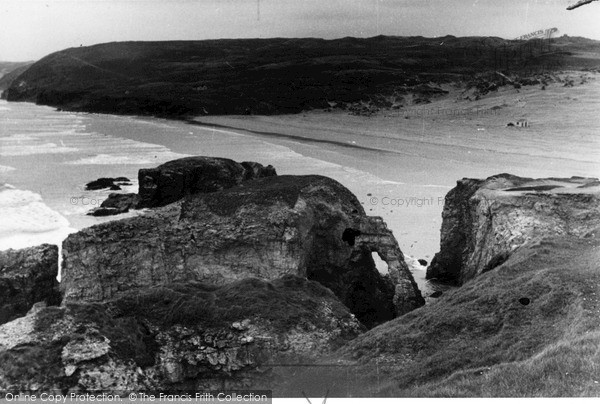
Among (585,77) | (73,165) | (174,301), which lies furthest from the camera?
(73,165)

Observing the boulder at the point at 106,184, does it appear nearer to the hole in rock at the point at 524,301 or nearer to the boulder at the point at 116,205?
the boulder at the point at 116,205

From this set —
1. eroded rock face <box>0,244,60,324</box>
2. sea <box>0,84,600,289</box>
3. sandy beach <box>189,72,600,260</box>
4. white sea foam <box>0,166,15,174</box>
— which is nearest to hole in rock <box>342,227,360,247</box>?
sea <box>0,84,600,289</box>

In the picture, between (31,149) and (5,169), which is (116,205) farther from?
(31,149)

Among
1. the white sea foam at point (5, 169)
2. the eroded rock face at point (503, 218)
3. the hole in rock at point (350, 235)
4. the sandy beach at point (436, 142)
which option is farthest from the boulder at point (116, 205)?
the eroded rock face at point (503, 218)

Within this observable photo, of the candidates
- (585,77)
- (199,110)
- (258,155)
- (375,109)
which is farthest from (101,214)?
(585,77)

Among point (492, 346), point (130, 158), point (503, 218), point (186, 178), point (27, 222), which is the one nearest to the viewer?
point (492, 346)

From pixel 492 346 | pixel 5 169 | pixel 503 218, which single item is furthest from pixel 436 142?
pixel 492 346

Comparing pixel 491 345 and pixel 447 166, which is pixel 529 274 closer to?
pixel 491 345
